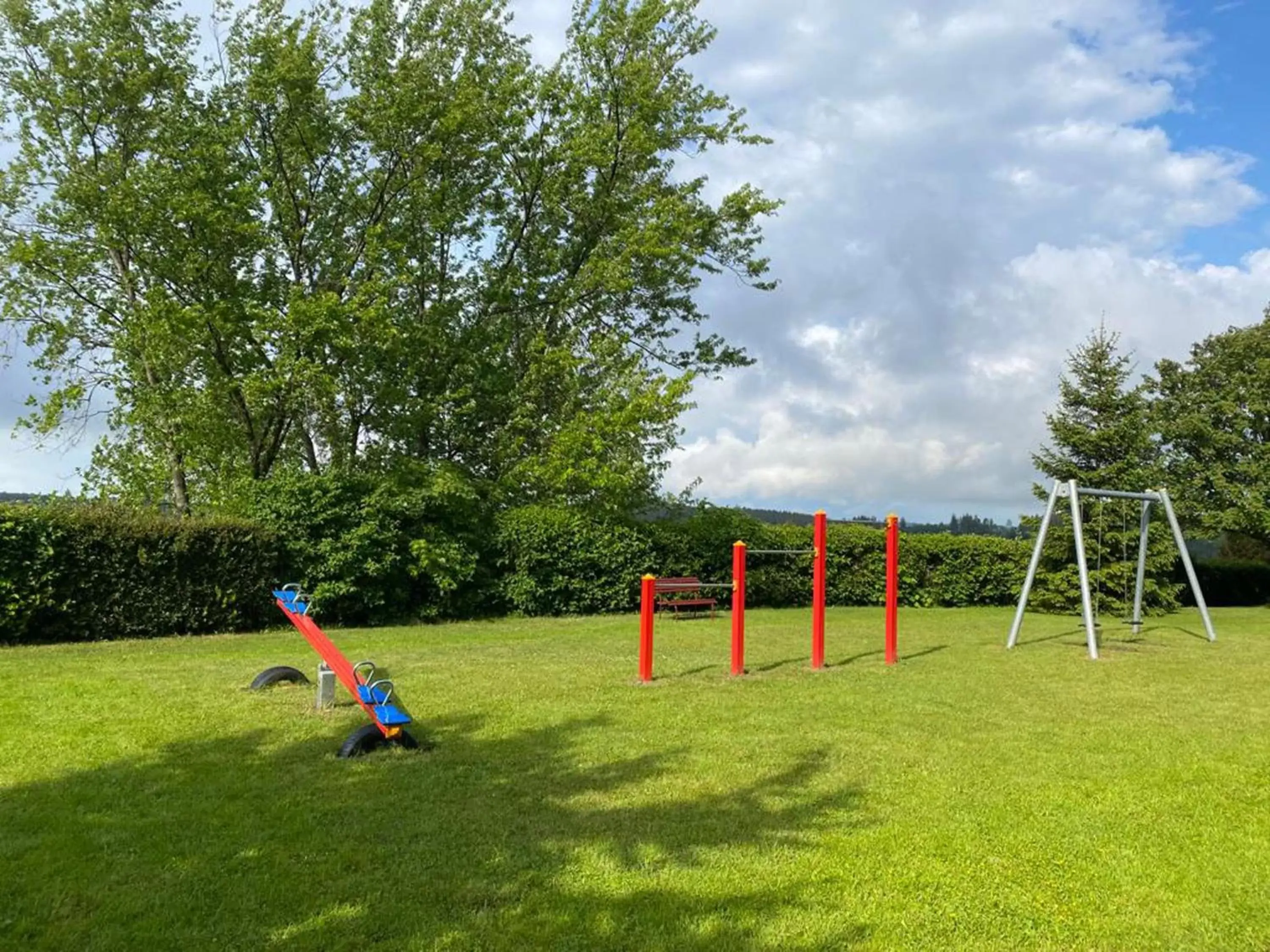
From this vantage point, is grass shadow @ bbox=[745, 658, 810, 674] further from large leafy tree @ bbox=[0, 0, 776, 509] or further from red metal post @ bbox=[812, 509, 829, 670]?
large leafy tree @ bbox=[0, 0, 776, 509]

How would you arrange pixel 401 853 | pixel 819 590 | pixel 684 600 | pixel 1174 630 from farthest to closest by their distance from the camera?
1. pixel 684 600
2. pixel 1174 630
3. pixel 819 590
4. pixel 401 853

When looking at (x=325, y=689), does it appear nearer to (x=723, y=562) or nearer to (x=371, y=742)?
(x=371, y=742)

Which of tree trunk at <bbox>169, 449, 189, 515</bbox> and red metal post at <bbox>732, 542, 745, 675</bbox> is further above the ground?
tree trunk at <bbox>169, 449, 189, 515</bbox>

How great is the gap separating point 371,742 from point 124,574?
953 centimetres

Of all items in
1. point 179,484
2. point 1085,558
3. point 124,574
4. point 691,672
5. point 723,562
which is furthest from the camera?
point 723,562

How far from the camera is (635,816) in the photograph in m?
4.98

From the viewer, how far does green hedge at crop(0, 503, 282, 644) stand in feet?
42.2

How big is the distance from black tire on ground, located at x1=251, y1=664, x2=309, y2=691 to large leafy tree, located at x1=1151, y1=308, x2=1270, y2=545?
27729mm

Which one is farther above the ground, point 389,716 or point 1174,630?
point 389,716

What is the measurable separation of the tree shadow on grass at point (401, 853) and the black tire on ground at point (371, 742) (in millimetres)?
115

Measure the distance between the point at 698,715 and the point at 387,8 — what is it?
1872 centimetres

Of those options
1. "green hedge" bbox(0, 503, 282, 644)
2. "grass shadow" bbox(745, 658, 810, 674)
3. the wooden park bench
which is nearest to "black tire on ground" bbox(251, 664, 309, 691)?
"grass shadow" bbox(745, 658, 810, 674)

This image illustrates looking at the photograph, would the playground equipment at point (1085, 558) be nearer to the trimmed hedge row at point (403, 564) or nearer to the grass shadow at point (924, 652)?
the grass shadow at point (924, 652)

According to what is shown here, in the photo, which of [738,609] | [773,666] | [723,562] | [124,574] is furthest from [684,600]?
[124,574]
